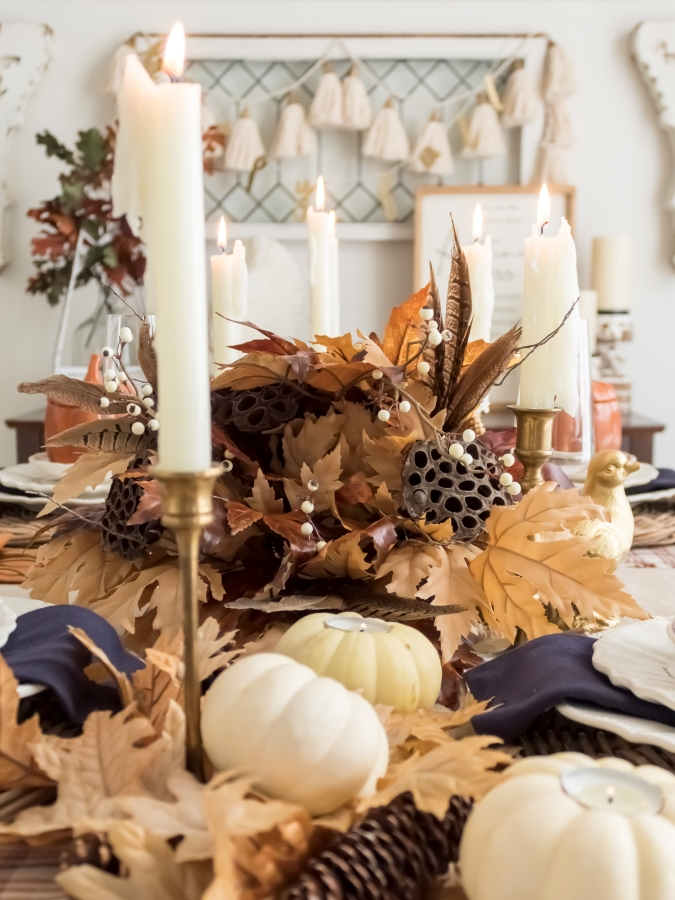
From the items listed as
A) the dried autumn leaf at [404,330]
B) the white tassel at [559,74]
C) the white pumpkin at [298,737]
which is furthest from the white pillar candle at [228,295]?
the white tassel at [559,74]

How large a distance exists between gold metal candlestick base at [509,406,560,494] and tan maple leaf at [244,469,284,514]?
195 mm

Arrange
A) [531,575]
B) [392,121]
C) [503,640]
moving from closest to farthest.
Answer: [531,575] → [503,640] → [392,121]

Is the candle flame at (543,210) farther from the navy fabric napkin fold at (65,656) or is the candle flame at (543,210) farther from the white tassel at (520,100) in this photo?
the white tassel at (520,100)

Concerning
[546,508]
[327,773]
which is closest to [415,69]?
[546,508]

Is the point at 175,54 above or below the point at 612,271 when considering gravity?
below

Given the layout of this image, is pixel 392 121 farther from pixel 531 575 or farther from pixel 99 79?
pixel 531 575

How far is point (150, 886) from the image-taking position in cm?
31

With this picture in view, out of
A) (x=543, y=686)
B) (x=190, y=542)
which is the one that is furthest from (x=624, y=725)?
(x=190, y=542)

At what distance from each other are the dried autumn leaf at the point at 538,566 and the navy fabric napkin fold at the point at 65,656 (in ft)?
0.78

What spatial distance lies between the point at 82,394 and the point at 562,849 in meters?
0.51

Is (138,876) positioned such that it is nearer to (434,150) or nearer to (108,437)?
(108,437)

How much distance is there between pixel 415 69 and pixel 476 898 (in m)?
2.52

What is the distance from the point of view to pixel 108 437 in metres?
0.67

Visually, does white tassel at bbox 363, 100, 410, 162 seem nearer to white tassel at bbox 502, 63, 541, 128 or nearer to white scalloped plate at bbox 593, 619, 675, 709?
white tassel at bbox 502, 63, 541, 128
